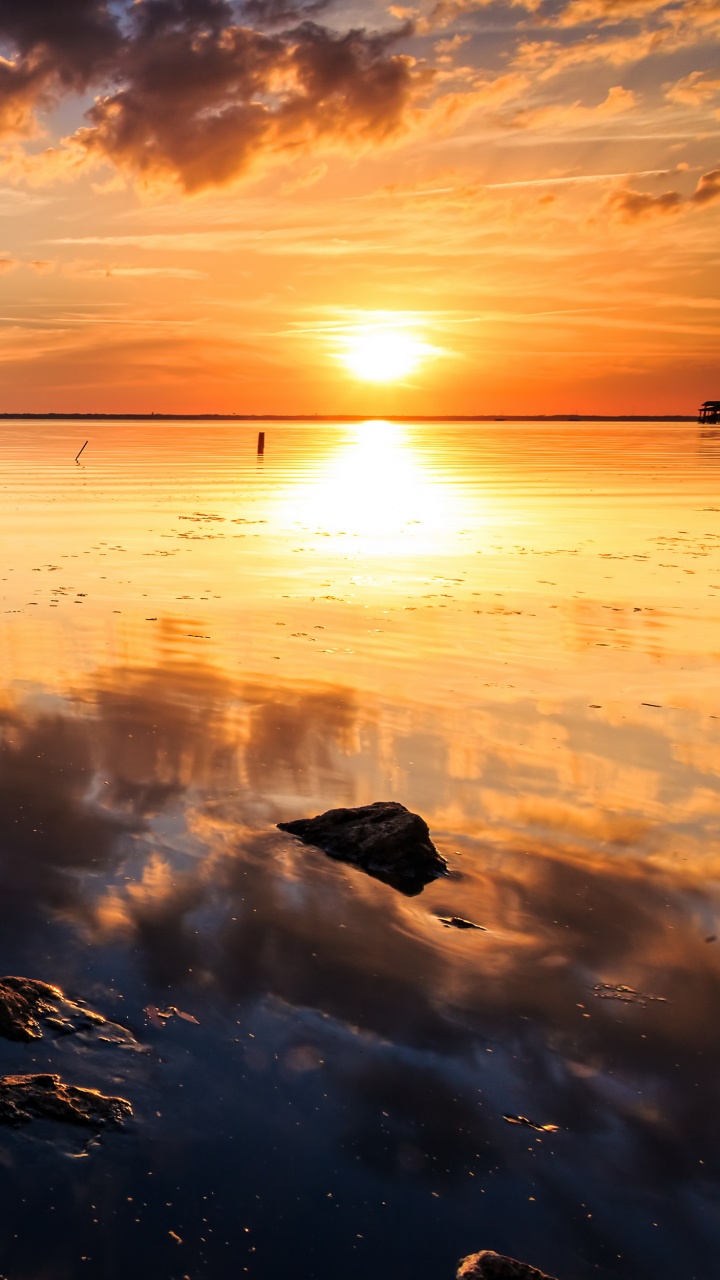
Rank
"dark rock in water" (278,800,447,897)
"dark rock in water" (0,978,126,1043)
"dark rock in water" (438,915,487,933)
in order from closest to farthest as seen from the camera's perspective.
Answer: "dark rock in water" (0,978,126,1043) → "dark rock in water" (438,915,487,933) → "dark rock in water" (278,800,447,897)

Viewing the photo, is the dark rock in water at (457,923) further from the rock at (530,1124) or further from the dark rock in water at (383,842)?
the rock at (530,1124)

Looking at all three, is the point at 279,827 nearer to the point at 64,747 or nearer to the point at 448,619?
the point at 64,747

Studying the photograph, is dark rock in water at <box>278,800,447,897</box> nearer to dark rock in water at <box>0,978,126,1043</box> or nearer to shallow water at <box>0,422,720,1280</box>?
shallow water at <box>0,422,720,1280</box>

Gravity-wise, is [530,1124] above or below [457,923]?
below

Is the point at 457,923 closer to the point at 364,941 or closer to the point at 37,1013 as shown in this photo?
the point at 364,941

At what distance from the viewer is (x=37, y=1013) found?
311 inches

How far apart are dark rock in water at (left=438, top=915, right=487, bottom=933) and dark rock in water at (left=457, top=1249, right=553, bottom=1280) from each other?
393 cm

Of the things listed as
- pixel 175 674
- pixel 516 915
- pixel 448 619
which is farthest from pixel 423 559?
pixel 516 915

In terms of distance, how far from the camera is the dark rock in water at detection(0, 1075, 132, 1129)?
6820 mm

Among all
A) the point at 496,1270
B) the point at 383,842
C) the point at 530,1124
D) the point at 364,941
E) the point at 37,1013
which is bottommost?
the point at 496,1270

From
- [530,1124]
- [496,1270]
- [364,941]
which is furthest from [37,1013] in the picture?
[496,1270]

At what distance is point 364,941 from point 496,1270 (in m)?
3.82

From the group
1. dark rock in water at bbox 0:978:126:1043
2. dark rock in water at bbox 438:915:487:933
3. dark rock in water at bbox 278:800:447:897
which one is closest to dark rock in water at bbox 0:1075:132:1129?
dark rock in water at bbox 0:978:126:1043

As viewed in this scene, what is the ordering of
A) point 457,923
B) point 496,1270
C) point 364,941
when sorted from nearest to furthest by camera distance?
point 496,1270
point 364,941
point 457,923
